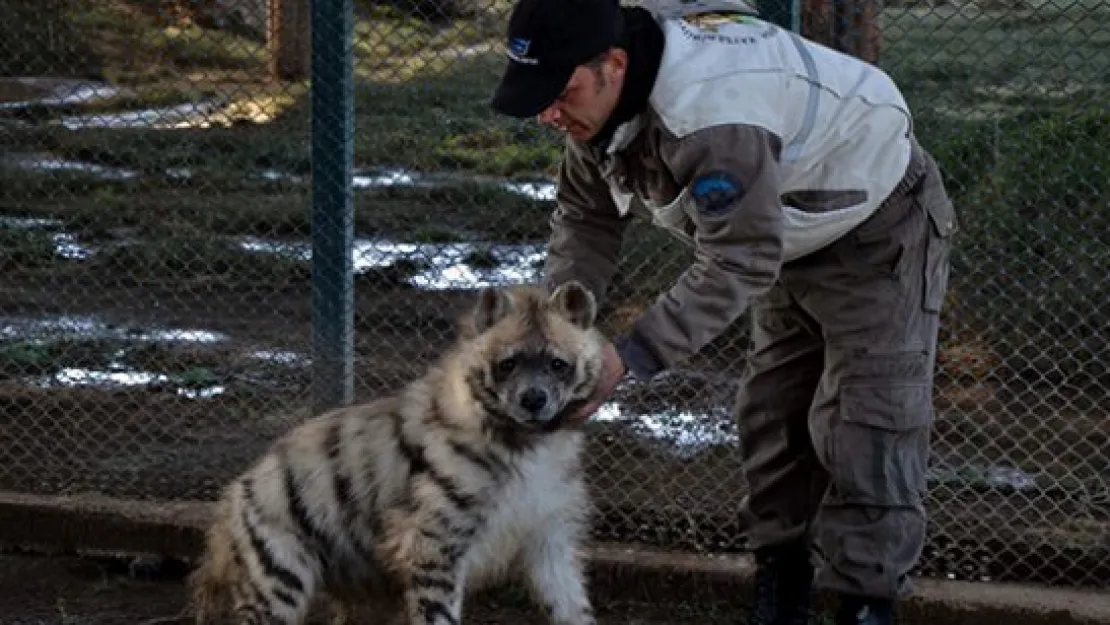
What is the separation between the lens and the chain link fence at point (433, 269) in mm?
6254

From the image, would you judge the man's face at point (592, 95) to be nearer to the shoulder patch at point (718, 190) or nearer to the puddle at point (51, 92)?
the shoulder patch at point (718, 190)

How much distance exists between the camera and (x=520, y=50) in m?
4.02

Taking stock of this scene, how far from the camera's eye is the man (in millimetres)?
4027

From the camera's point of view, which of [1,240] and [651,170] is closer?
[651,170]

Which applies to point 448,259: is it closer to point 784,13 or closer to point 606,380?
point 784,13

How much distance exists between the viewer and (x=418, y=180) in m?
10.2

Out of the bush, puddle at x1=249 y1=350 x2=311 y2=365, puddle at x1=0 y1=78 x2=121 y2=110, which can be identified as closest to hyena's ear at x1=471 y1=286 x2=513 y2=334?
the bush

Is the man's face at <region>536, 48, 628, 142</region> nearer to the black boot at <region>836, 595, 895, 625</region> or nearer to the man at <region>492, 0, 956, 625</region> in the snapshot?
the man at <region>492, 0, 956, 625</region>

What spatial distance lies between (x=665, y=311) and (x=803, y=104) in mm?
657

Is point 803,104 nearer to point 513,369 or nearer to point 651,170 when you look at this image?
point 651,170

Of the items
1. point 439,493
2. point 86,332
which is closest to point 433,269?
point 86,332

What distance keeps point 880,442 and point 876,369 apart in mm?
204

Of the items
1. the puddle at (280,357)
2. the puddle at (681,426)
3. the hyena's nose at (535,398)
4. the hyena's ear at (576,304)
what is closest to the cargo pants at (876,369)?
the hyena's ear at (576,304)

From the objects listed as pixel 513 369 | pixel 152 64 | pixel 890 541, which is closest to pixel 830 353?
pixel 890 541
